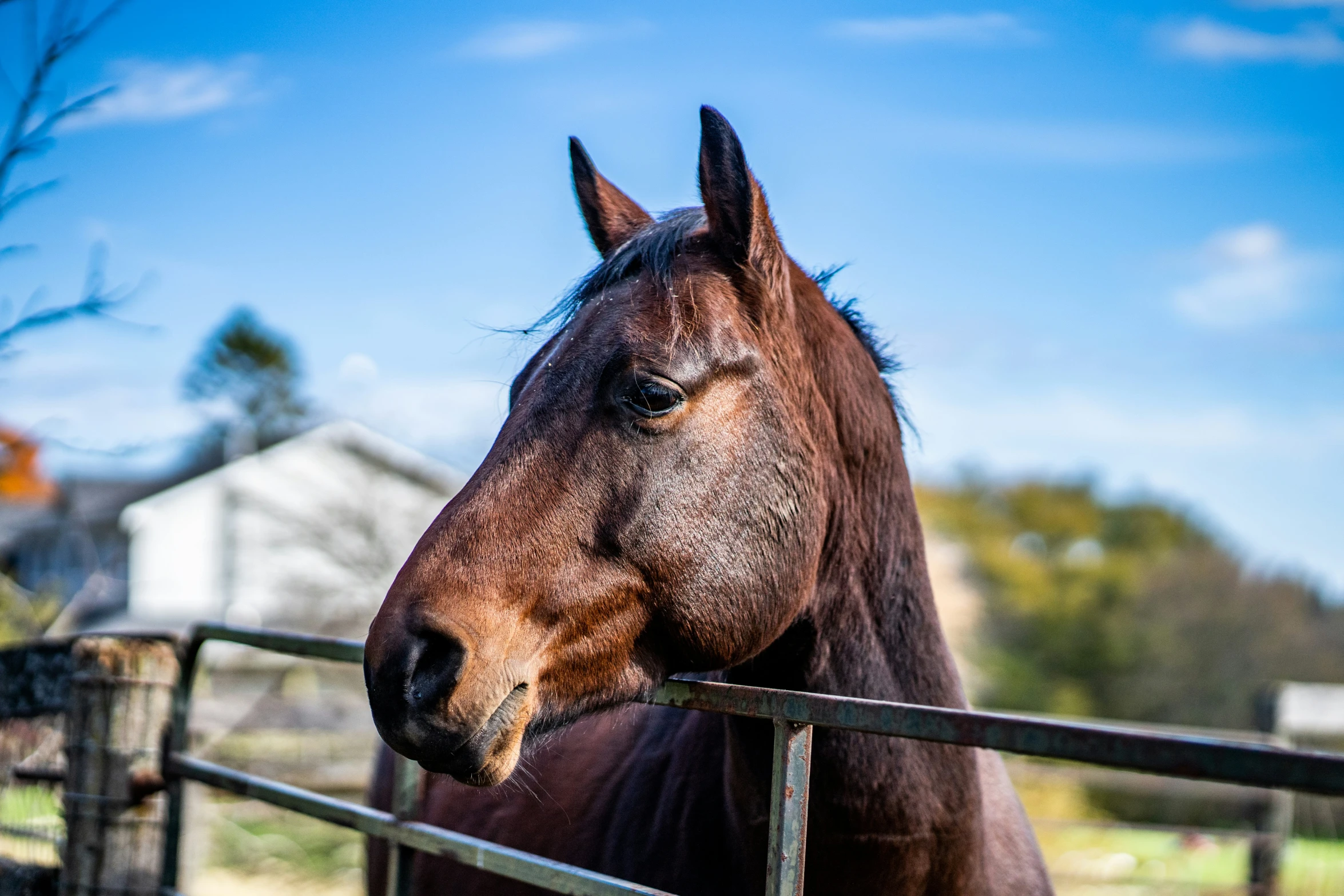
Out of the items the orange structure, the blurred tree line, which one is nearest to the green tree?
the orange structure

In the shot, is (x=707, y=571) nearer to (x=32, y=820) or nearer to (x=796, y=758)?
(x=796, y=758)

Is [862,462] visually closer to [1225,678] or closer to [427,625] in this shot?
[427,625]

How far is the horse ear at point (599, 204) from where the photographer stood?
2.49 metres

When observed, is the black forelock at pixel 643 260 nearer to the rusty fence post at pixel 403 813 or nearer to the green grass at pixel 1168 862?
the rusty fence post at pixel 403 813

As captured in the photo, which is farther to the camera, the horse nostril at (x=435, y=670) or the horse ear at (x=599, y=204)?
the horse ear at (x=599, y=204)

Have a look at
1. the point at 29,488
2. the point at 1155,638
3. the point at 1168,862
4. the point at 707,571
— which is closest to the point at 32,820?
the point at 707,571

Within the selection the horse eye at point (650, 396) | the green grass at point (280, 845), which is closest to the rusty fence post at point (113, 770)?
the horse eye at point (650, 396)

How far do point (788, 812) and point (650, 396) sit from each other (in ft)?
2.55

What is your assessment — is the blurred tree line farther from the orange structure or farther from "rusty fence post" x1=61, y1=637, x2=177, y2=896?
the orange structure

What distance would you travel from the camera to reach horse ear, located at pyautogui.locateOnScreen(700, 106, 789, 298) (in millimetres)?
1979

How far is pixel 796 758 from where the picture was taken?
5.41 feet

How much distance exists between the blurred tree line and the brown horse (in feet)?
45.2

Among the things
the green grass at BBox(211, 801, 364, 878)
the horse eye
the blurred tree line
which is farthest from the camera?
the blurred tree line

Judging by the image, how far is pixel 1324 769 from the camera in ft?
3.49
